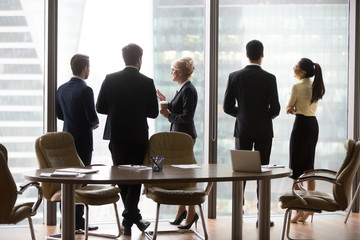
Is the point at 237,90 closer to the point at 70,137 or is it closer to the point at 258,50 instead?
the point at 258,50

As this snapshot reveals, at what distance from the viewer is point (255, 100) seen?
5.95 metres

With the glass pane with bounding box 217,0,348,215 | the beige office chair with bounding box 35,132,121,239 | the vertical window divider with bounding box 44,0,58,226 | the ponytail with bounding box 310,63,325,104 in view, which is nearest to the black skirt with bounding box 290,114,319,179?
the ponytail with bounding box 310,63,325,104

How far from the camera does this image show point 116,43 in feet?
21.8

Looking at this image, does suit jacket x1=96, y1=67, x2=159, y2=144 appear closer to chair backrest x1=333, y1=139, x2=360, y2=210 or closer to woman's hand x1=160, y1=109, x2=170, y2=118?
woman's hand x1=160, y1=109, x2=170, y2=118

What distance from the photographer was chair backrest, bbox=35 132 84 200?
527 centimetres

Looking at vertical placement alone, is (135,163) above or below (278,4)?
below

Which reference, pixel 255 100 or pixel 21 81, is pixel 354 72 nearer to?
pixel 255 100

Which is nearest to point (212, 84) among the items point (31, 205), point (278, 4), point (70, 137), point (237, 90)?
point (237, 90)

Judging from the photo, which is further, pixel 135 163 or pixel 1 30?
pixel 1 30

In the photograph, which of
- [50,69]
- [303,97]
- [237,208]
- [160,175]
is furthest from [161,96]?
[160,175]

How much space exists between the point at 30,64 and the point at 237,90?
2331 millimetres

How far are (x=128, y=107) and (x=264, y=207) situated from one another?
63.6 inches

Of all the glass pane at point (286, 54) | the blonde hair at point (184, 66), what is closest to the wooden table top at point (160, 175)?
the blonde hair at point (184, 66)

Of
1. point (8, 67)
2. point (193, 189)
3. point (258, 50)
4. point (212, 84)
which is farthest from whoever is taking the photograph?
point (212, 84)
